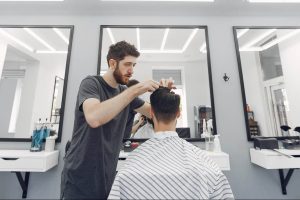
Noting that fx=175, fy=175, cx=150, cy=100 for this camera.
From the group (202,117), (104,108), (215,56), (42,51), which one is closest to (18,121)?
(42,51)

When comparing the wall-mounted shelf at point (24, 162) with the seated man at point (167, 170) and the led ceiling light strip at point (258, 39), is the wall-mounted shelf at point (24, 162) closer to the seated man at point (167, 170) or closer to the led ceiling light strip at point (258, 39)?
the seated man at point (167, 170)

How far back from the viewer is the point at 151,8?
2.00 metres

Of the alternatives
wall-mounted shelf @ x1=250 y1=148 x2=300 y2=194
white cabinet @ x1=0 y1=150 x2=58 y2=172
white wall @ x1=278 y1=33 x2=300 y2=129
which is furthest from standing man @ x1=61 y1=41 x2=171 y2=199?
white wall @ x1=278 y1=33 x2=300 y2=129

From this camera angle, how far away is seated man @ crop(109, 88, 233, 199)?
708 millimetres

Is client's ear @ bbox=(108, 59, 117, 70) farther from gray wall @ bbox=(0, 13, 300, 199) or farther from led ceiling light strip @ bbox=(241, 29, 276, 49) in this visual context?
led ceiling light strip @ bbox=(241, 29, 276, 49)

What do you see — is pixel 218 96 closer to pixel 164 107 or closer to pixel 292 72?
pixel 292 72

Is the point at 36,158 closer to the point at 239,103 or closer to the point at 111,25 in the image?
the point at 111,25

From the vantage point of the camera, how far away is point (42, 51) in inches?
79.0

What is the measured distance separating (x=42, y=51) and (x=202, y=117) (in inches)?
76.6

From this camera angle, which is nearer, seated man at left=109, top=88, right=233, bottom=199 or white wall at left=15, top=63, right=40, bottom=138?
seated man at left=109, top=88, right=233, bottom=199

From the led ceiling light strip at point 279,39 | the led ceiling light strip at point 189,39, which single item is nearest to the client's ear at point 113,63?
the led ceiling light strip at point 189,39

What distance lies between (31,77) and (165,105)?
178 centimetres

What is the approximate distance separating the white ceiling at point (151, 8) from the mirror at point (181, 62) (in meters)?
0.19

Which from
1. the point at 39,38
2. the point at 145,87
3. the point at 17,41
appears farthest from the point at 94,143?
the point at 17,41
